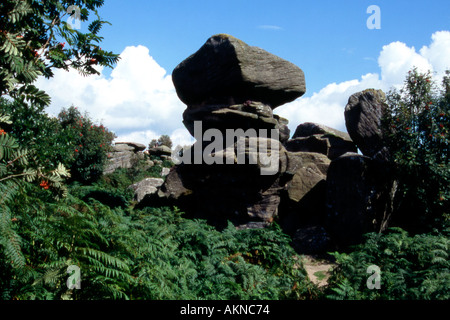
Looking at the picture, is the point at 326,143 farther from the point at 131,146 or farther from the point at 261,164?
the point at 131,146

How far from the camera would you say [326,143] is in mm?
18219

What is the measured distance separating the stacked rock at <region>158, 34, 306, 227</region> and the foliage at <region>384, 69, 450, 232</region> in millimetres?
3466

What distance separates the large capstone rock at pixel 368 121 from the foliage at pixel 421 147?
374 mm

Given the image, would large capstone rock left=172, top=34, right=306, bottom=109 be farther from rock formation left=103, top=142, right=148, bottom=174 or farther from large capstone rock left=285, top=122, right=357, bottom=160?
rock formation left=103, top=142, right=148, bottom=174

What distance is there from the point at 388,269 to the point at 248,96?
327 inches

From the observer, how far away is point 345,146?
18969mm

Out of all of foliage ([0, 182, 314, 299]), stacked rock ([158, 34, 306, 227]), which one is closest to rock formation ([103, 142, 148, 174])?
stacked rock ([158, 34, 306, 227])

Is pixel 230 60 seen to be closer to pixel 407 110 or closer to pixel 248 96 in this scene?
pixel 248 96

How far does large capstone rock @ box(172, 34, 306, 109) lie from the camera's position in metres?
12.4

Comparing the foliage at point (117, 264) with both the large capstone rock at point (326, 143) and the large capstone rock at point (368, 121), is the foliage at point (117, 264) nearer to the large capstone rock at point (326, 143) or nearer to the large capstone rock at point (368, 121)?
the large capstone rock at point (368, 121)

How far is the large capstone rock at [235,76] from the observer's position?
40.8 ft

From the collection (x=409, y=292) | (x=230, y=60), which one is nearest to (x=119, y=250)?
(x=409, y=292)

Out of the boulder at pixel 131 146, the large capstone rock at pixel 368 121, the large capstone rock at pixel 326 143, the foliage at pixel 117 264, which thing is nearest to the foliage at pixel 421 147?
the large capstone rock at pixel 368 121
